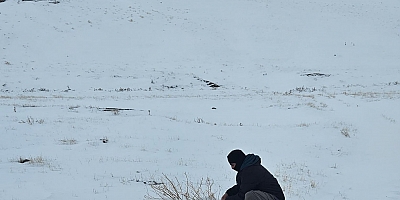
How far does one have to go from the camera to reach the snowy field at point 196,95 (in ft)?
26.2

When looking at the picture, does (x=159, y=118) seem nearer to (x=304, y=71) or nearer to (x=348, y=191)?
(x=348, y=191)

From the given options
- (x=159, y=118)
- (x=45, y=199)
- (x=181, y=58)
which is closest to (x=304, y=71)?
(x=181, y=58)

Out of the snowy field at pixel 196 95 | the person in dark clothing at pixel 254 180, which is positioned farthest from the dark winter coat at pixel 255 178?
the snowy field at pixel 196 95

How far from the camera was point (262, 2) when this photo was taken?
179 feet

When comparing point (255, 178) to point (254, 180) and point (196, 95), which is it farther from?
point (196, 95)

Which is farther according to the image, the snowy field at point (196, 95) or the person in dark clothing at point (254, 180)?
the snowy field at point (196, 95)

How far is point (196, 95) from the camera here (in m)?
23.4

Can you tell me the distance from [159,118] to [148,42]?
25318mm

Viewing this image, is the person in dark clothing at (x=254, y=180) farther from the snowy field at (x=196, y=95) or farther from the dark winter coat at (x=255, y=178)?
the snowy field at (x=196, y=95)

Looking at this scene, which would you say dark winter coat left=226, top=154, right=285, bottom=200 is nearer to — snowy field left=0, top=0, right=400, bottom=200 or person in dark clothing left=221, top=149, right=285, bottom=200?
person in dark clothing left=221, top=149, right=285, bottom=200

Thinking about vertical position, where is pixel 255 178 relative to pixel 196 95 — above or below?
above

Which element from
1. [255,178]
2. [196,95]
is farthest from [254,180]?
[196,95]

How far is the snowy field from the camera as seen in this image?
800 centimetres

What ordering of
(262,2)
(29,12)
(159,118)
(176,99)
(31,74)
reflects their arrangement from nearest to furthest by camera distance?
(159,118) < (176,99) < (31,74) < (29,12) < (262,2)
